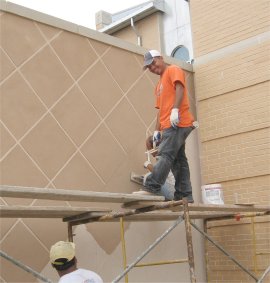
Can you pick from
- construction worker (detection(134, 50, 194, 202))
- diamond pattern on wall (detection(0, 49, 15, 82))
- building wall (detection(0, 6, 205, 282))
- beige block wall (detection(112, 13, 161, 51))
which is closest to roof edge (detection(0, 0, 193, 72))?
building wall (detection(0, 6, 205, 282))

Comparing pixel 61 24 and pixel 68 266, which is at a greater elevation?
pixel 61 24

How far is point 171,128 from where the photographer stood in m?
5.34

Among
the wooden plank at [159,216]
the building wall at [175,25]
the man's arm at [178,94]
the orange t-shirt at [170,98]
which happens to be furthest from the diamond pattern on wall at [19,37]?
the building wall at [175,25]

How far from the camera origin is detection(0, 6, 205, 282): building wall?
518cm

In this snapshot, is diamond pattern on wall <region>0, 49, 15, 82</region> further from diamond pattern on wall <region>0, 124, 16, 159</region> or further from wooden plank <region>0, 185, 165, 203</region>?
wooden plank <region>0, 185, 165, 203</region>

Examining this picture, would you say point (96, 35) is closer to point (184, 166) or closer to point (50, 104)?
point (50, 104)

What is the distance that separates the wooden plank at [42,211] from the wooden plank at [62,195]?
38 centimetres

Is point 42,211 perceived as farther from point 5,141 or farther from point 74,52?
point 74,52

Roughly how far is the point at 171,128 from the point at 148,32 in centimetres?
849

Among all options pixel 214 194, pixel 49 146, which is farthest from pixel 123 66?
pixel 214 194

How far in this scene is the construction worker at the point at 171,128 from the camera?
5.20 meters

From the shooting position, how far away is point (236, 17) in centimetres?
719

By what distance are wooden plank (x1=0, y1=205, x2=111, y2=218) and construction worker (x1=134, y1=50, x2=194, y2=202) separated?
54 centimetres

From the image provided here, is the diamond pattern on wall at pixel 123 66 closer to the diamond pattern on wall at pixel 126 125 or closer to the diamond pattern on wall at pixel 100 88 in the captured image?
the diamond pattern on wall at pixel 100 88
